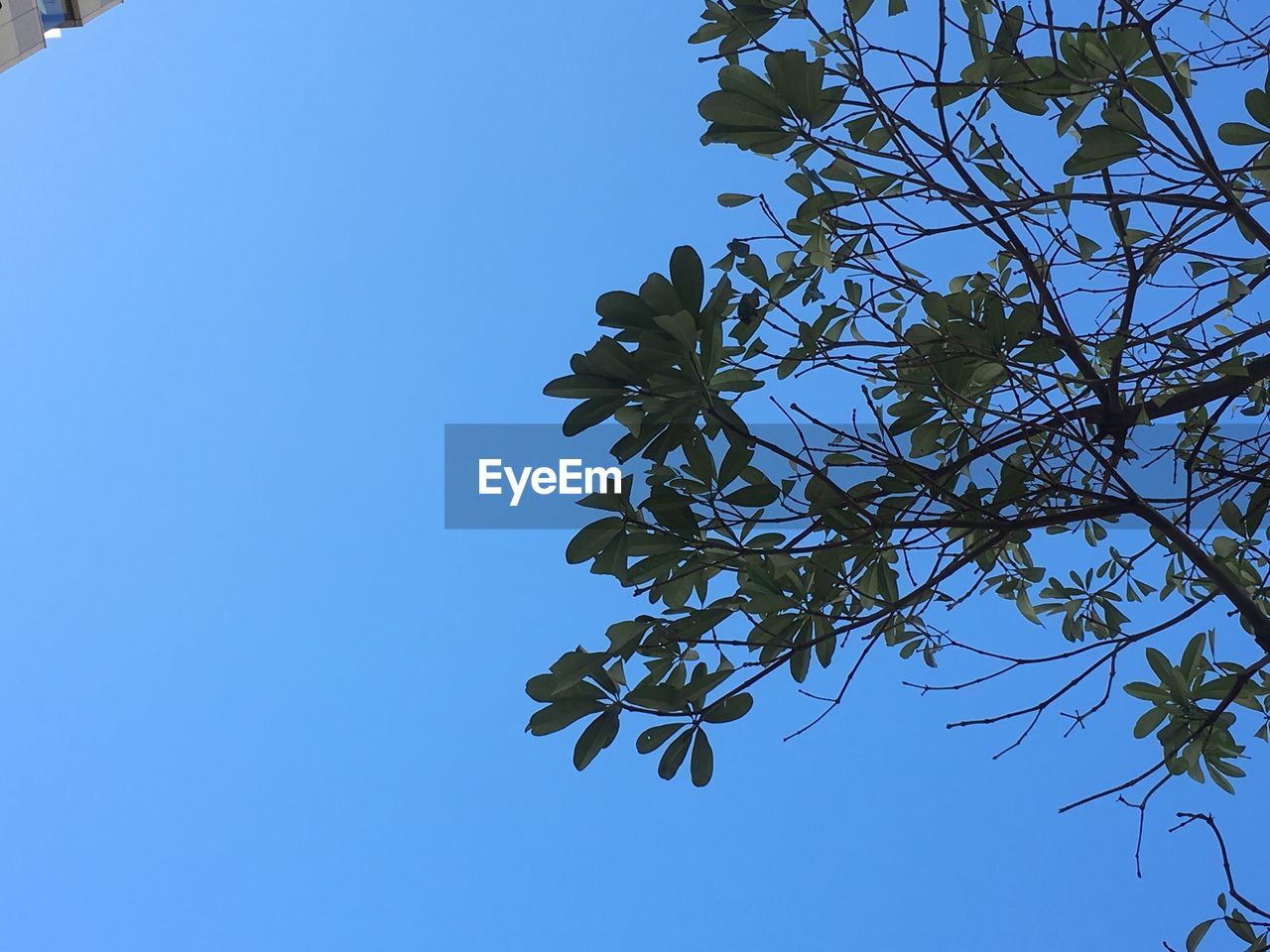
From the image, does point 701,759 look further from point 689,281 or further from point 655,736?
point 689,281

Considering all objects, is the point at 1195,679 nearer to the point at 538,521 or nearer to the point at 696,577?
the point at 696,577

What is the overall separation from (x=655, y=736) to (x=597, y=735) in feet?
0.29

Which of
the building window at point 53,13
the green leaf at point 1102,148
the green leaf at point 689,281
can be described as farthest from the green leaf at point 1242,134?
the building window at point 53,13

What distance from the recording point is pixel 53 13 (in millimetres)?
8398

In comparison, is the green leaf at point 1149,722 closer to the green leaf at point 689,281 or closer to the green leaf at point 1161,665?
the green leaf at point 1161,665

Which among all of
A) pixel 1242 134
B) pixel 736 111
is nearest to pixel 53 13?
pixel 736 111

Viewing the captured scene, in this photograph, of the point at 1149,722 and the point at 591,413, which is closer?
the point at 591,413

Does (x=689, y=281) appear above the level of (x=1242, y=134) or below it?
below

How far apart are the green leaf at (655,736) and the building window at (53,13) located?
359 inches

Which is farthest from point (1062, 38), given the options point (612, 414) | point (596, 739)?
point (596, 739)

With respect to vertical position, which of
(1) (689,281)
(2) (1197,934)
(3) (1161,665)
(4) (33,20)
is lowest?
(2) (1197,934)

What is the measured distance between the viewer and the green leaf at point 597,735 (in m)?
1.50

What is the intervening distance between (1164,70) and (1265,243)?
34cm

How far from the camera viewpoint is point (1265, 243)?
1526mm
